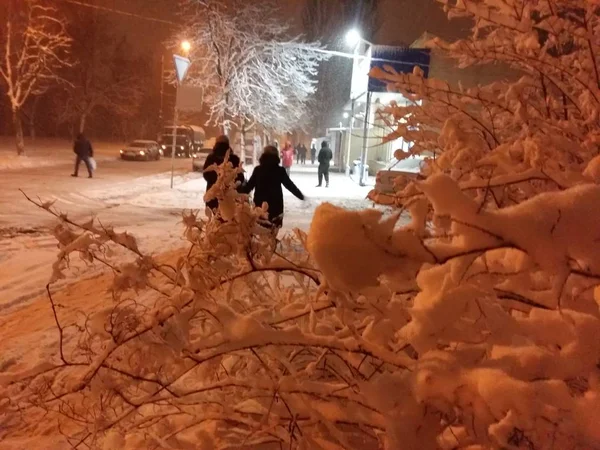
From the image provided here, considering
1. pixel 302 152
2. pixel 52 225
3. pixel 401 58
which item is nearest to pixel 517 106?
pixel 52 225

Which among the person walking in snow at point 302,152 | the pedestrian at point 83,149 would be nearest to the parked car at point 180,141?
the person walking in snow at point 302,152

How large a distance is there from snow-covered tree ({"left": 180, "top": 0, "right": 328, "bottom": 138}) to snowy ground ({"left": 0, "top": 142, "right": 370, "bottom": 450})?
133 inches

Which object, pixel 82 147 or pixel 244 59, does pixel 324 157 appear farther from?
pixel 82 147

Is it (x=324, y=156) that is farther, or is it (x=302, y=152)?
(x=302, y=152)

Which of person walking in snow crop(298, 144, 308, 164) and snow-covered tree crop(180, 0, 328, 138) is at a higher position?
snow-covered tree crop(180, 0, 328, 138)

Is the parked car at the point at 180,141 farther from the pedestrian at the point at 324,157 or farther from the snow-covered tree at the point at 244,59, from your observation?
the pedestrian at the point at 324,157

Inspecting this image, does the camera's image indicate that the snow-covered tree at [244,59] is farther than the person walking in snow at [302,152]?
No

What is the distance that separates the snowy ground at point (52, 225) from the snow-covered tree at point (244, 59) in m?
3.38

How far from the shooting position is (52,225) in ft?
11.2

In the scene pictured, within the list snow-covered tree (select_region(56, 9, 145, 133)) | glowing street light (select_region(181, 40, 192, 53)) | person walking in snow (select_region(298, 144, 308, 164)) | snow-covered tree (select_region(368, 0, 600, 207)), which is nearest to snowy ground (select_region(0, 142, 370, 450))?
snow-covered tree (select_region(368, 0, 600, 207))

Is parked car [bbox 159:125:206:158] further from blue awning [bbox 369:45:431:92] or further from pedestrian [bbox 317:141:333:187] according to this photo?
pedestrian [bbox 317:141:333:187]

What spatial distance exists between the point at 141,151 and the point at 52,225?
30.1 meters

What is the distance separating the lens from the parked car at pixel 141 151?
3189 centimetres

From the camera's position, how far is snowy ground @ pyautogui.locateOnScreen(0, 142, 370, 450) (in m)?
4.66
